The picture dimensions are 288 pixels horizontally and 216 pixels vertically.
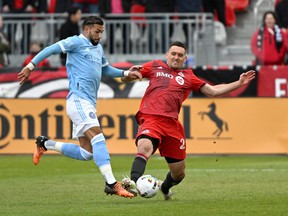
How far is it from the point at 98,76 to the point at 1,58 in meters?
11.3

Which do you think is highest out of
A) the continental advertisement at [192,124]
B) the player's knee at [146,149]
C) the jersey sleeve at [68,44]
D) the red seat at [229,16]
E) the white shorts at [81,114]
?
the jersey sleeve at [68,44]

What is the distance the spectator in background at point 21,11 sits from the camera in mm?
26672

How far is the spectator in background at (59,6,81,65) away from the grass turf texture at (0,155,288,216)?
3.98m

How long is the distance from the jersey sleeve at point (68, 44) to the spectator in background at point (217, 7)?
13138mm

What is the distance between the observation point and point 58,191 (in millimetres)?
14820

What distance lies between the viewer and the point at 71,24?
80.9 feet

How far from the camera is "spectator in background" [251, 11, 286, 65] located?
80.3ft

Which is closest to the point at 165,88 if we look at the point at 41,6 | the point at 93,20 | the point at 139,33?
the point at 93,20

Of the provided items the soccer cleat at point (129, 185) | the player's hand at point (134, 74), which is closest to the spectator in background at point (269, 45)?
the player's hand at point (134, 74)

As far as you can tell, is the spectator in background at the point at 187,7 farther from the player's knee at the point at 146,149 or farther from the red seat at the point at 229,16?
the player's knee at the point at 146,149

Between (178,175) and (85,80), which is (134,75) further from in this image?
(178,175)

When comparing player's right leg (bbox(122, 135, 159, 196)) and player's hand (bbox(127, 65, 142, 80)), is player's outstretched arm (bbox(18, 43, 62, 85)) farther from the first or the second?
player's right leg (bbox(122, 135, 159, 196))

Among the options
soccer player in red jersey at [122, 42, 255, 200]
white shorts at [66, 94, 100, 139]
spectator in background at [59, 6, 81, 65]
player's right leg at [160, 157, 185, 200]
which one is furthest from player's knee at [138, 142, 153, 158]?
spectator in background at [59, 6, 81, 65]

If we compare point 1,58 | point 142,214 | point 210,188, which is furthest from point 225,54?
point 142,214
